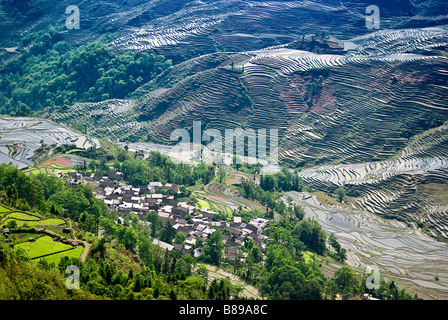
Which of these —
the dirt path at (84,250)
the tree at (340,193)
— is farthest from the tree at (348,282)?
the tree at (340,193)

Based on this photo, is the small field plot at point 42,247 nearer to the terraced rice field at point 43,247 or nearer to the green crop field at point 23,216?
the terraced rice field at point 43,247

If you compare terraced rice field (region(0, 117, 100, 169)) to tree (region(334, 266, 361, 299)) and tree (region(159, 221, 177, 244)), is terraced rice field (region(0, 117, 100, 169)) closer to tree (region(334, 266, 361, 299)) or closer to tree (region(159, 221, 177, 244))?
tree (region(159, 221, 177, 244))

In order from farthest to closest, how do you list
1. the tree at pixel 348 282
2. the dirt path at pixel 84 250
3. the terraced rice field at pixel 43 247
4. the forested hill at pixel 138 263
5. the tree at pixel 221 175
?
the tree at pixel 221 175 → the tree at pixel 348 282 → the dirt path at pixel 84 250 → the terraced rice field at pixel 43 247 → the forested hill at pixel 138 263

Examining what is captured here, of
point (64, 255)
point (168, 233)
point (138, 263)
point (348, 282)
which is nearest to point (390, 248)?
point (348, 282)
